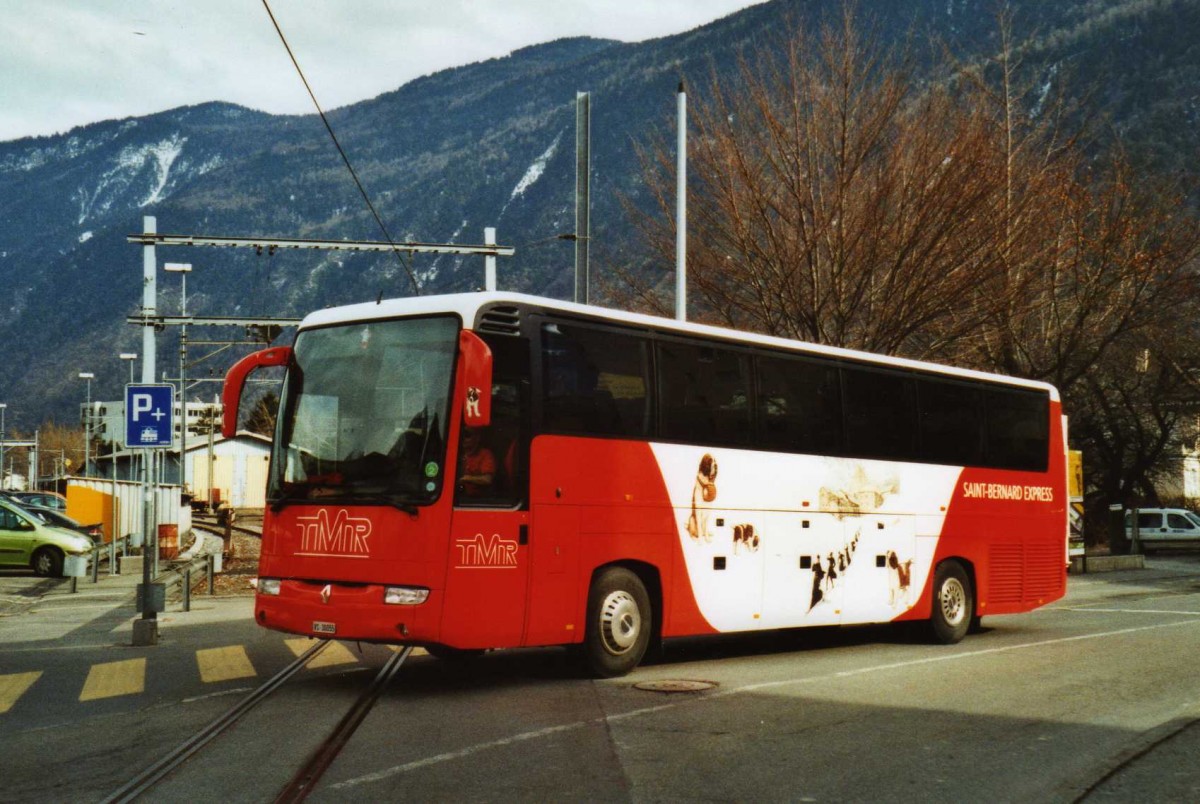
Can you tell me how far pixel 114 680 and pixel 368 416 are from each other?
3.58 m

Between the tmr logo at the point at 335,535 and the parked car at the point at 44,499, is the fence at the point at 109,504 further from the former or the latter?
the tmr logo at the point at 335,535

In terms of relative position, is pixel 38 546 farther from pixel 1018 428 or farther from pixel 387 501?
pixel 387 501

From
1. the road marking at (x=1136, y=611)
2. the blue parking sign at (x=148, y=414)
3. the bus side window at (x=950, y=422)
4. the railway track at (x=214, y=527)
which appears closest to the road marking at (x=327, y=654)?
the blue parking sign at (x=148, y=414)

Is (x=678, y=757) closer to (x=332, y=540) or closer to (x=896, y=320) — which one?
(x=332, y=540)

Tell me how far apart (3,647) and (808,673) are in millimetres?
9222

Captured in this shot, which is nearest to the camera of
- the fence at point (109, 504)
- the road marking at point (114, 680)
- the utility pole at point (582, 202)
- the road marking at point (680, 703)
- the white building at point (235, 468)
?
the road marking at point (680, 703)

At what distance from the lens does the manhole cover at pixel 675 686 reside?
433 inches

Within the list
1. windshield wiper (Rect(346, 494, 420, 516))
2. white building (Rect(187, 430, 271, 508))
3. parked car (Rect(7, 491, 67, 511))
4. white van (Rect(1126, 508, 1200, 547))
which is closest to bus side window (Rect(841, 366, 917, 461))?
windshield wiper (Rect(346, 494, 420, 516))

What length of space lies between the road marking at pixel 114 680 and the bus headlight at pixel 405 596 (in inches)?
Answer: 95.6

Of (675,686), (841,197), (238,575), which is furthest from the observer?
(238,575)

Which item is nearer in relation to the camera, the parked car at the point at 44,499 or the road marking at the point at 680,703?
the road marking at the point at 680,703

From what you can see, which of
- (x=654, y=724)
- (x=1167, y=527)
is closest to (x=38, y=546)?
(x=654, y=724)

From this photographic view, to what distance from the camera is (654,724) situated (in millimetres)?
9164

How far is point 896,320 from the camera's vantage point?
2769 centimetres
